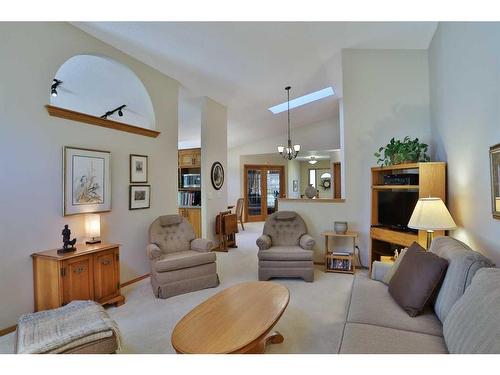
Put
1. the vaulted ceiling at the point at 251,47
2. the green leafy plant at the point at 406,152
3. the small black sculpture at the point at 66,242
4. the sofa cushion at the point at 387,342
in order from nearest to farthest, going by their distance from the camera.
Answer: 1. the sofa cushion at the point at 387,342
2. the small black sculpture at the point at 66,242
3. the vaulted ceiling at the point at 251,47
4. the green leafy plant at the point at 406,152

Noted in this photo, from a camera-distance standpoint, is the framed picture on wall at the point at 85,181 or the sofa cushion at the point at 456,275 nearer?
the sofa cushion at the point at 456,275

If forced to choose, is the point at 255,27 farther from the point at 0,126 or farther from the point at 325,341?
the point at 325,341

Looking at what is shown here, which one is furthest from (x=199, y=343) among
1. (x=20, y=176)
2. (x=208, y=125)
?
(x=208, y=125)

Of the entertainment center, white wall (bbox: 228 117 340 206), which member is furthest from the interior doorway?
the entertainment center

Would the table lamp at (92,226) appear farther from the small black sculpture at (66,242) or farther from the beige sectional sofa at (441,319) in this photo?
the beige sectional sofa at (441,319)

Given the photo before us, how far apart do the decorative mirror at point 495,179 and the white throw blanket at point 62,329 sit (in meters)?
2.83

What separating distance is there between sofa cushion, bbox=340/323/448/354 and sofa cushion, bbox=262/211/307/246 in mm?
2462

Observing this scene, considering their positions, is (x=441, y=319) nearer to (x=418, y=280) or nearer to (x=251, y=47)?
(x=418, y=280)

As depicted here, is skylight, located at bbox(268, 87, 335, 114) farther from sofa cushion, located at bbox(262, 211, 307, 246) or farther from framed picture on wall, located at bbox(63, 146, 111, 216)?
framed picture on wall, located at bbox(63, 146, 111, 216)

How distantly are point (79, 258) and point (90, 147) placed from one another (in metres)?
1.28

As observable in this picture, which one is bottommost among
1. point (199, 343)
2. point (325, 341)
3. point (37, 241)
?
point (325, 341)

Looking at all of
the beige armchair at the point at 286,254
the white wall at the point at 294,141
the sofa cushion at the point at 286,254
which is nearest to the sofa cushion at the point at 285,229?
the beige armchair at the point at 286,254

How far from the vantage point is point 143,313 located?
2773 millimetres

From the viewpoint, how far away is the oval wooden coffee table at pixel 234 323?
1.63 m
